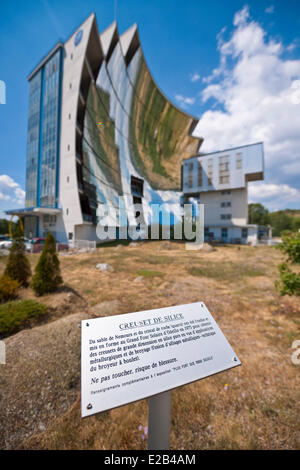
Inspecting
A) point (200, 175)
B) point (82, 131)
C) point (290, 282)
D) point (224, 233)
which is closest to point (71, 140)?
point (82, 131)

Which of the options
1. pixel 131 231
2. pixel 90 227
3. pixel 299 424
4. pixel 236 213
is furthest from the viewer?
pixel 236 213

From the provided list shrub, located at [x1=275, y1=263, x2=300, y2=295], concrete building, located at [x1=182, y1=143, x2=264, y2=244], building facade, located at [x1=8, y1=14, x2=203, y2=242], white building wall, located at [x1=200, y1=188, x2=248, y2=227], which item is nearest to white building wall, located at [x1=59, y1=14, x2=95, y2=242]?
building facade, located at [x1=8, y1=14, x2=203, y2=242]

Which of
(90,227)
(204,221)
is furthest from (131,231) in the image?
(204,221)

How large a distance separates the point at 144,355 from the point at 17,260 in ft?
23.7

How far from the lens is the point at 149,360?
191 centimetres

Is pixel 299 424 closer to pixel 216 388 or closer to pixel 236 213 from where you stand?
pixel 216 388

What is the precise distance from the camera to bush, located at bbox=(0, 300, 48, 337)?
4.21 meters

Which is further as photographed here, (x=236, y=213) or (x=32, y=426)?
(x=236, y=213)

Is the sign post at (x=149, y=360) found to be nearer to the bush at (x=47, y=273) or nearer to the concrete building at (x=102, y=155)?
the bush at (x=47, y=273)

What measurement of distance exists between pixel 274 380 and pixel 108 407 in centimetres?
331

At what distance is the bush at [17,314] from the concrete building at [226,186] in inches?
1404

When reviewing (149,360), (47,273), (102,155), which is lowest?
(47,273)

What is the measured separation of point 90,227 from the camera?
29516mm

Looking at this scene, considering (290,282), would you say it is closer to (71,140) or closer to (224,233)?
(71,140)
